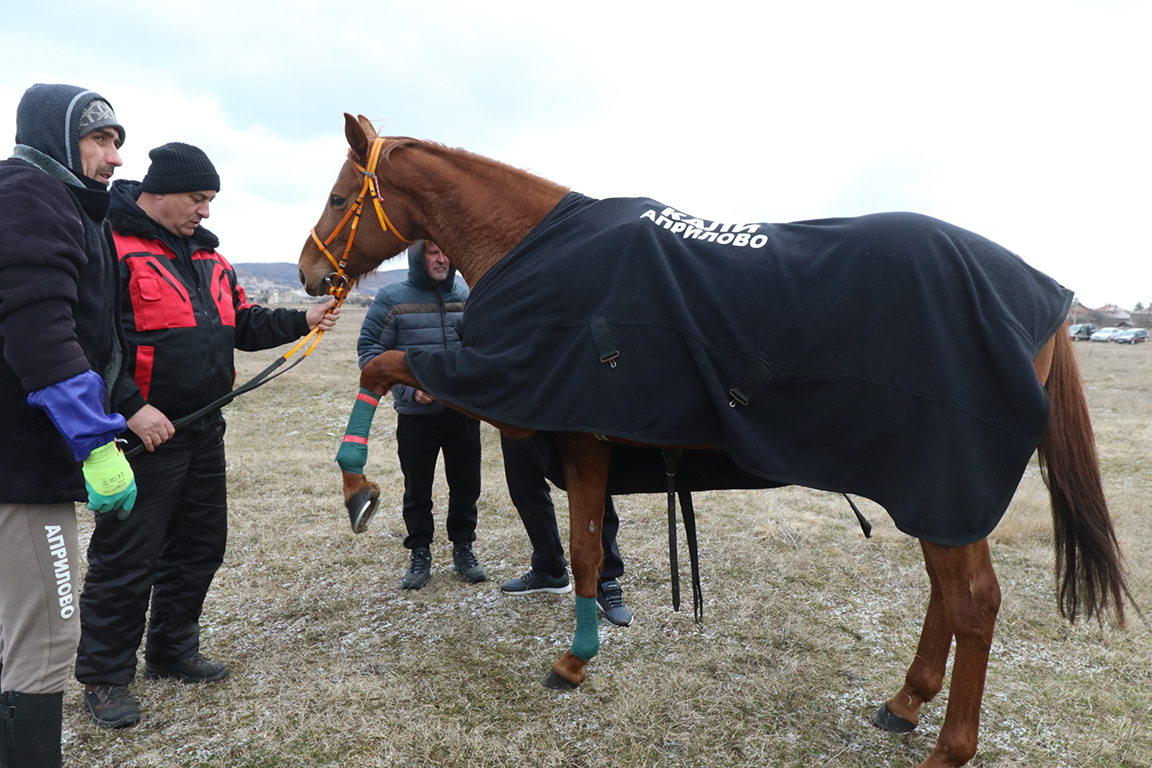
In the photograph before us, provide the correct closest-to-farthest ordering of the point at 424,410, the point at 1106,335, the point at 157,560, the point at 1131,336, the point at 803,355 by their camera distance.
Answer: the point at 803,355, the point at 157,560, the point at 424,410, the point at 1131,336, the point at 1106,335

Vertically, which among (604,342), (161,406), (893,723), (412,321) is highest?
(412,321)

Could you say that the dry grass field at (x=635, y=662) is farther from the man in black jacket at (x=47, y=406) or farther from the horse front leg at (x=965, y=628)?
Answer: the man in black jacket at (x=47, y=406)

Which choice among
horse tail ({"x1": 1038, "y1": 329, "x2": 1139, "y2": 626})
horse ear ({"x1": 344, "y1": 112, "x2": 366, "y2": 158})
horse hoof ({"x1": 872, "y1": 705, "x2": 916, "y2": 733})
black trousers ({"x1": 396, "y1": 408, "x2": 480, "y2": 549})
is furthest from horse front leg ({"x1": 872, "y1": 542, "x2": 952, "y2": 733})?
horse ear ({"x1": 344, "y1": 112, "x2": 366, "y2": 158})

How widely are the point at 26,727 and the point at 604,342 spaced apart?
84.7 inches

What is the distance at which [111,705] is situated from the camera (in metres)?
2.64

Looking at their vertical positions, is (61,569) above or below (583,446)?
below

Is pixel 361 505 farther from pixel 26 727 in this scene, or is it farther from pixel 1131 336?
pixel 1131 336

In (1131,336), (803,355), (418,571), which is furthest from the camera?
(1131,336)

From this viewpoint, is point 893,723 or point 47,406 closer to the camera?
point 47,406

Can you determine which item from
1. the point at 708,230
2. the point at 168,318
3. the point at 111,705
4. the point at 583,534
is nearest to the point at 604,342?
the point at 708,230

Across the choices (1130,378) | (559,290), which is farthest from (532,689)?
(1130,378)

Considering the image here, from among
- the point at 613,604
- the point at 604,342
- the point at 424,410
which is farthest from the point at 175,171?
the point at 613,604

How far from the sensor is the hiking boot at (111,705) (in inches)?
102

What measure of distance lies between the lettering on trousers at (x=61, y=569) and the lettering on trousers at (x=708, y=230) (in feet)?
7.19
